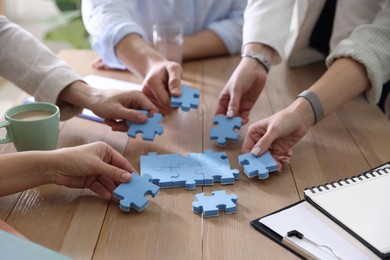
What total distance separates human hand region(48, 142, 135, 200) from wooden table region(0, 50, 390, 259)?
0.02 m

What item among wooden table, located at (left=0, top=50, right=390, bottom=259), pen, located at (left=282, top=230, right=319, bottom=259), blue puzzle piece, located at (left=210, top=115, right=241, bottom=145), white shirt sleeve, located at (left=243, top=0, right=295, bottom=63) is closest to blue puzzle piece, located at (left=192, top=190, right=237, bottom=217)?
wooden table, located at (left=0, top=50, right=390, bottom=259)

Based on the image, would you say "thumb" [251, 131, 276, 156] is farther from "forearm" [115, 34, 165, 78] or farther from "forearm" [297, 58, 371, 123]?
"forearm" [115, 34, 165, 78]

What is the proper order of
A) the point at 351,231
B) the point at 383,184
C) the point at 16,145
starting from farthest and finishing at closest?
the point at 16,145 < the point at 383,184 < the point at 351,231

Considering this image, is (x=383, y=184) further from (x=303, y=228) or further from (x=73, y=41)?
(x=73, y=41)

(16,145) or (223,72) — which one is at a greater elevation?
(16,145)

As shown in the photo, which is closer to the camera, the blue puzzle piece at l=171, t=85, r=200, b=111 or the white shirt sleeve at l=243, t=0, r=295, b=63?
the blue puzzle piece at l=171, t=85, r=200, b=111

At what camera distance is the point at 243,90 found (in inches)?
49.0

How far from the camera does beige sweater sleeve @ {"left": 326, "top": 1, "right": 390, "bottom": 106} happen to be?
3.84ft

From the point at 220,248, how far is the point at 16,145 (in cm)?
51

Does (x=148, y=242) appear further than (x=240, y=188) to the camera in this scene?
No

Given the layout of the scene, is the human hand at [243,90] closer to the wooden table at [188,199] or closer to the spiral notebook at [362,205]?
the wooden table at [188,199]

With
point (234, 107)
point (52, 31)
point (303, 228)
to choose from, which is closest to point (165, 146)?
point (234, 107)

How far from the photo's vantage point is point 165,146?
1.11 metres

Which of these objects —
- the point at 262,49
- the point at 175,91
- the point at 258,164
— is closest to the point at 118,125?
the point at 175,91
